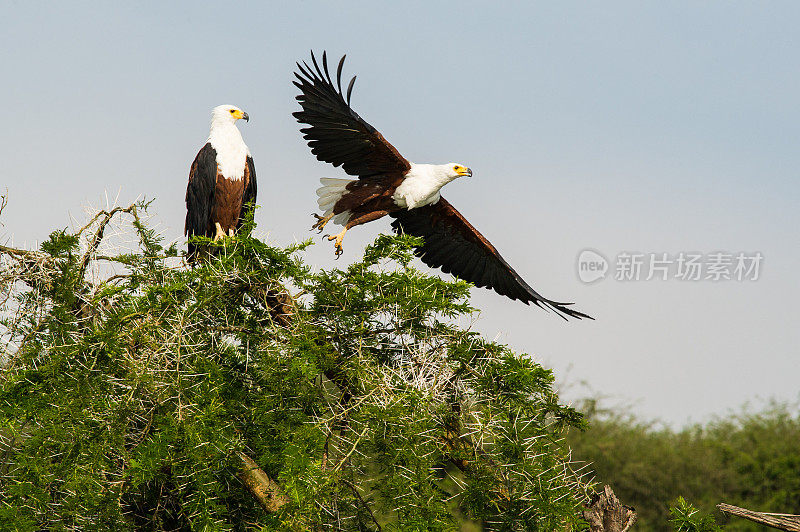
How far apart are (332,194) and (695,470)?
1269cm

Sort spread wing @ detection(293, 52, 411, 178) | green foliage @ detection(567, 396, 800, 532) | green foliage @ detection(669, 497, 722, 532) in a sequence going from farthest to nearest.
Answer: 1. green foliage @ detection(567, 396, 800, 532)
2. spread wing @ detection(293, 52, 411, 178)
3. green foliage @ detection(669, 497, 722, 532)

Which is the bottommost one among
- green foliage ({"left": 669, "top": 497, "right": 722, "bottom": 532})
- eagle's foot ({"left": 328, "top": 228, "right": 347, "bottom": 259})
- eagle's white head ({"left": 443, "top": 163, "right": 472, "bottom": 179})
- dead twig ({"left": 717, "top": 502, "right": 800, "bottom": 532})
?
green foliage ({"left": 669, "top": 497, "right": 722, "bottom": 532})

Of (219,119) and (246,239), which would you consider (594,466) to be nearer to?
(219,119)

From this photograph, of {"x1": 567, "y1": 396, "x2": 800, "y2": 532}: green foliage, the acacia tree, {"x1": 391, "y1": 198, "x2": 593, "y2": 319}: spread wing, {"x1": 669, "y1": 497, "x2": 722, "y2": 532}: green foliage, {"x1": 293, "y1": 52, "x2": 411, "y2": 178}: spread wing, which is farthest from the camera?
{"x1": 567, "y1": 396, "x2": 800, "y2": 532}: green foliage

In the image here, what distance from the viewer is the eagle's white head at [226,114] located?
20.9 ft

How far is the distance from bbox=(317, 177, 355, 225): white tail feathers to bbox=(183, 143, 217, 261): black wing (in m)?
0.84

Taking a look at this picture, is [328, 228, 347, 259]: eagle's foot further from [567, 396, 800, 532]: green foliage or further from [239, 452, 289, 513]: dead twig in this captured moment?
[567, 396, 800, 532]: green foliage

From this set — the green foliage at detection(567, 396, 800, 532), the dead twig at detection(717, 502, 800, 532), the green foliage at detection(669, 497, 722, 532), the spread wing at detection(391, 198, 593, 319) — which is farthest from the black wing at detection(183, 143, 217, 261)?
the green foliage at detection(567, 396, 800, 532)

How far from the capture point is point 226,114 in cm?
638

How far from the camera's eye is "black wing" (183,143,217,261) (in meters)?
5.97

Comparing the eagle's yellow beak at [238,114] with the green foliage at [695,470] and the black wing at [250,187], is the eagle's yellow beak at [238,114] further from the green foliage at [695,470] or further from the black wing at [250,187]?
the green foliage at [695,470]

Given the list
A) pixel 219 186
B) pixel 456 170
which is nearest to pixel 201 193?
pixel 219 186

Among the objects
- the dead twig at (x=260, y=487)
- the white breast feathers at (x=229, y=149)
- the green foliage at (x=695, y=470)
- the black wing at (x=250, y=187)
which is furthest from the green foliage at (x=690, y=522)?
the green foliage at (x=695, y=470)

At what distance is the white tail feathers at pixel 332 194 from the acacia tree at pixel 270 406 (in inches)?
93.3
